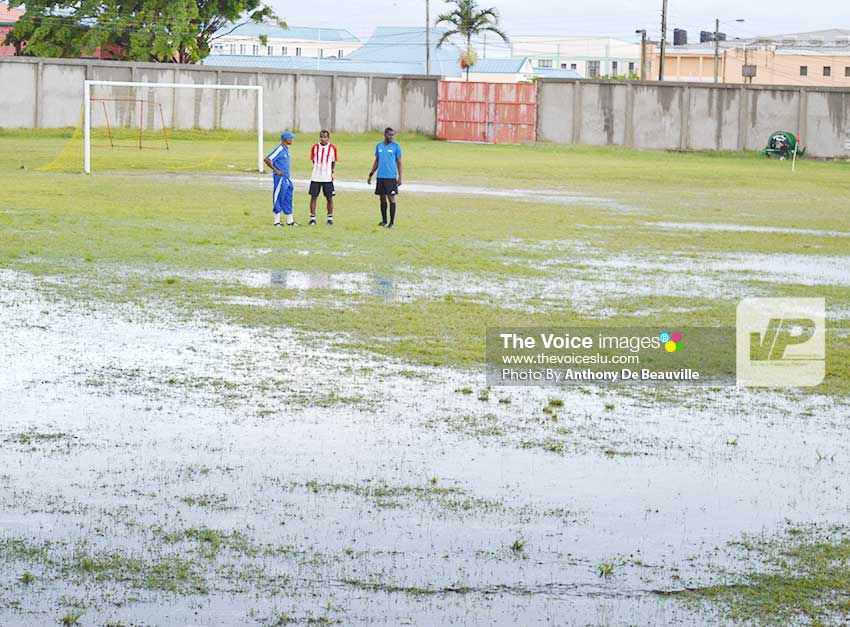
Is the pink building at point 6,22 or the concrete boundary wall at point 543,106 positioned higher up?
the pink building at point 6,22

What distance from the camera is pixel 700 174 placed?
1549 inches

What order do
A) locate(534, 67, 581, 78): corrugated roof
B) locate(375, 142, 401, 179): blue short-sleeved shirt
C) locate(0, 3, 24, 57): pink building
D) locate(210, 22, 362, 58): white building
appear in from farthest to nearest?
locate(210, 22, 362, 58): white building, locate(534, 67, 581, 78): corrugated roof, locate(0, 3, 24, 57): pink building, locate(375, 142, 401, 179): blue short-sleeved shirt

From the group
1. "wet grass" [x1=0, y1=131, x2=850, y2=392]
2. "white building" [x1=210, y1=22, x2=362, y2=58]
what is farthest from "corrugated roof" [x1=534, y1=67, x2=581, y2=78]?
"wet grass" [x1=0, y1=131, x2=850, y2=392]

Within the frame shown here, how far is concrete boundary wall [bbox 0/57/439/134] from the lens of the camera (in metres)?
49.9

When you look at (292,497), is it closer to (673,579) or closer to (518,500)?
(518,500)

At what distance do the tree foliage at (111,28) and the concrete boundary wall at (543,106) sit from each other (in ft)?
36.0

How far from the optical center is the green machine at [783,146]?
49812 millimetres

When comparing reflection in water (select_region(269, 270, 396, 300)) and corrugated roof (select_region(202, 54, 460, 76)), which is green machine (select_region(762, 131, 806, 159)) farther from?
corrugated roof (select_region(202, 54, 460, 76))

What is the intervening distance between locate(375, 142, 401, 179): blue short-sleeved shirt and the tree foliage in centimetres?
4285

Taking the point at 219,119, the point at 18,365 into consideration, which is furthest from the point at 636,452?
the point at 219,119

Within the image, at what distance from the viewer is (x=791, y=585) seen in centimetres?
647

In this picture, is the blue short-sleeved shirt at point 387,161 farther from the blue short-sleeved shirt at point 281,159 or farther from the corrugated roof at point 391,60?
the corrugated roof at point 391,60

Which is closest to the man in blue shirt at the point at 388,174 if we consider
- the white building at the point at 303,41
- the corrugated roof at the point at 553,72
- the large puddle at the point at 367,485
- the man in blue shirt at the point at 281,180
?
the man in blue shirt at the point at 281,180

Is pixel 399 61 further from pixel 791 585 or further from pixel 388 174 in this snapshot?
pixel 791 585
